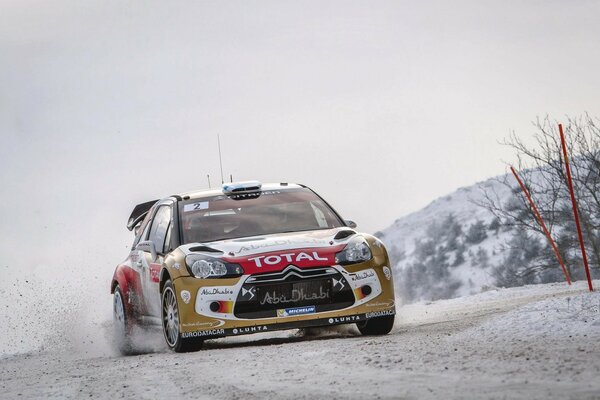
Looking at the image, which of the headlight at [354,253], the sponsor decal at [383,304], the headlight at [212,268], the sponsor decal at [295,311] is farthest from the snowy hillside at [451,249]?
the headlight at [212,268]

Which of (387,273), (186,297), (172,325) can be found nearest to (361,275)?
(387,273)

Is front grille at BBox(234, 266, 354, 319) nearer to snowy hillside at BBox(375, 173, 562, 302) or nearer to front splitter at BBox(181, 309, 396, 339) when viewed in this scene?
front splitter at BBox(181, 309, 396, 339)

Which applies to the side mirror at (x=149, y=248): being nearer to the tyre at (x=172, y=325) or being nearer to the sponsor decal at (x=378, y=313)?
the tyre at (x=172, y=325)

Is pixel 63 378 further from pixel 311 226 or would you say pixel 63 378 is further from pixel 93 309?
pixel 93 309

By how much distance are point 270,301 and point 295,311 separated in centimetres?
25

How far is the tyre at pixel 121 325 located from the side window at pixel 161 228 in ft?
3.09

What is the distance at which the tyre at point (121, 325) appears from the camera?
41.9 ft

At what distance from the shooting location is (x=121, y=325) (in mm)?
13195

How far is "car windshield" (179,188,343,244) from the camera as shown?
11.6 meters

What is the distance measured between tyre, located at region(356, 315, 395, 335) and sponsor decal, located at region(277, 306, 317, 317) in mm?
779

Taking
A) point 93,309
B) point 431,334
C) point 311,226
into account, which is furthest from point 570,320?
point 93,309

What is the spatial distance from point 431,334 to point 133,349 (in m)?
3.59

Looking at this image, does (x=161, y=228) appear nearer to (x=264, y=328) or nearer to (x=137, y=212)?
(x=264, y=328)

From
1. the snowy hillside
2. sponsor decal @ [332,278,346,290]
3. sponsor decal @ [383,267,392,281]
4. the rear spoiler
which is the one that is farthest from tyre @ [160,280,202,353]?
the snowy hillside
